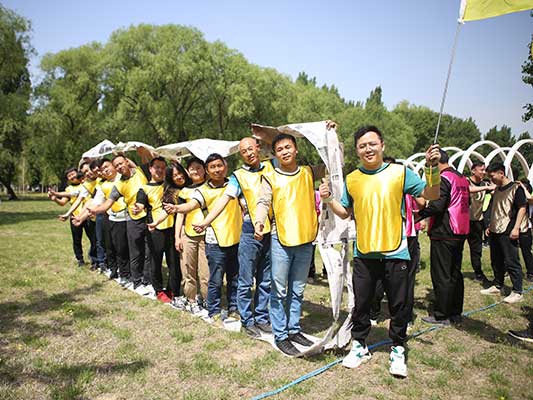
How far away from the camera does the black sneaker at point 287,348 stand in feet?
13.9

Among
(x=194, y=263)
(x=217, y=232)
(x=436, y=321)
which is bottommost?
(x=436, y=321)

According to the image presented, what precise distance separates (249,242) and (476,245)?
603cm

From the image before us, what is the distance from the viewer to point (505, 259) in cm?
676

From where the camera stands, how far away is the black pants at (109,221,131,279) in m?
7.11

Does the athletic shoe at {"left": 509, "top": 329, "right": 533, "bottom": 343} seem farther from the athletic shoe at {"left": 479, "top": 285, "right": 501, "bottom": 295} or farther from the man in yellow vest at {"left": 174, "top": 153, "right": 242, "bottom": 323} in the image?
the man in yellow vest at {"left": 174, "top": 153, "right": 242, "bottom": 323}

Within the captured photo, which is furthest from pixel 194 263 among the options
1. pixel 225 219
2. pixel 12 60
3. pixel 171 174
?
pixel 12 60

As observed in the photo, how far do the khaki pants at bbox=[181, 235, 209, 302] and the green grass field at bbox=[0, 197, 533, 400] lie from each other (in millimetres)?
477

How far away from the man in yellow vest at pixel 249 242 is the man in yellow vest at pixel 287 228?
396mm

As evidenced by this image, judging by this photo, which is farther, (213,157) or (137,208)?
(137,208)

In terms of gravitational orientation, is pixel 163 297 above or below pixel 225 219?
below

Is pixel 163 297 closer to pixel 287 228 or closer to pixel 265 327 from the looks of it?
pixel 265 327

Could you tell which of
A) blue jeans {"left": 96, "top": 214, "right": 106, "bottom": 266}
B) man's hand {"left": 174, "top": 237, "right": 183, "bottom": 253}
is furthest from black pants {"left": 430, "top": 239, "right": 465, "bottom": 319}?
blue jeans {"left": 96, "top": 214, "right": 106, "bottom": 266}

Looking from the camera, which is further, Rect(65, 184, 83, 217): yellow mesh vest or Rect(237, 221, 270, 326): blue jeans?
Rect(65, 184, 83, 217): yellow mesh vest

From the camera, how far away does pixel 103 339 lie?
475 centimetres
